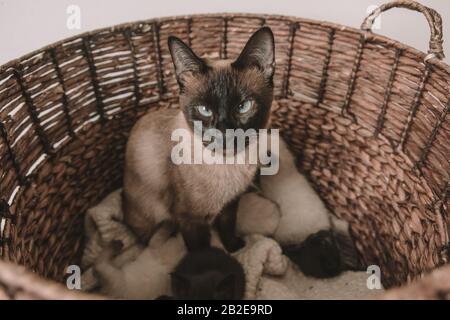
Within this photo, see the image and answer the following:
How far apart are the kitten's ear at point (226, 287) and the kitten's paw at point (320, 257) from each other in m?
0.35

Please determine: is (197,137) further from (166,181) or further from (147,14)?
(147,14)

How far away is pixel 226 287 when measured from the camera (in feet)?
3.47

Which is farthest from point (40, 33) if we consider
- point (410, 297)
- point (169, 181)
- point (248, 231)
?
point (410, 297)

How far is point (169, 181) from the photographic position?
50.2 inches

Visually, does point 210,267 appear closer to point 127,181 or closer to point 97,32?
point 127,181

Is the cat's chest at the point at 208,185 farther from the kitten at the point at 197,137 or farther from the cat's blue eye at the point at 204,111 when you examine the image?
the cat's blue eye at the point at 204,111

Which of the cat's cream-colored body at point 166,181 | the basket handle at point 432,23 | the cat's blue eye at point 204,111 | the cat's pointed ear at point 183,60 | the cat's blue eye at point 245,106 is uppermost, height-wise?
the basket handle at point 432,23

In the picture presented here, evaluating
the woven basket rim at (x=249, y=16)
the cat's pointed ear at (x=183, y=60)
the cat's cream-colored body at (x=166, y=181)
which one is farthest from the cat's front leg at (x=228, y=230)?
the woven basket rim at (x=249, y=16)

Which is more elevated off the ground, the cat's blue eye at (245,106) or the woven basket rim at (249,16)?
the woven basket rim at (249,16)

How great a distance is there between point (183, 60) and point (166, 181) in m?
0.37

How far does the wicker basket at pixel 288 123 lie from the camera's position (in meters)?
1.14

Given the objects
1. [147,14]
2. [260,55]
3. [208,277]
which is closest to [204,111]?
[260,55]

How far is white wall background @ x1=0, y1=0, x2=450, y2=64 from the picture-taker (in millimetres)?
1717

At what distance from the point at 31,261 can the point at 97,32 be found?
675mm
